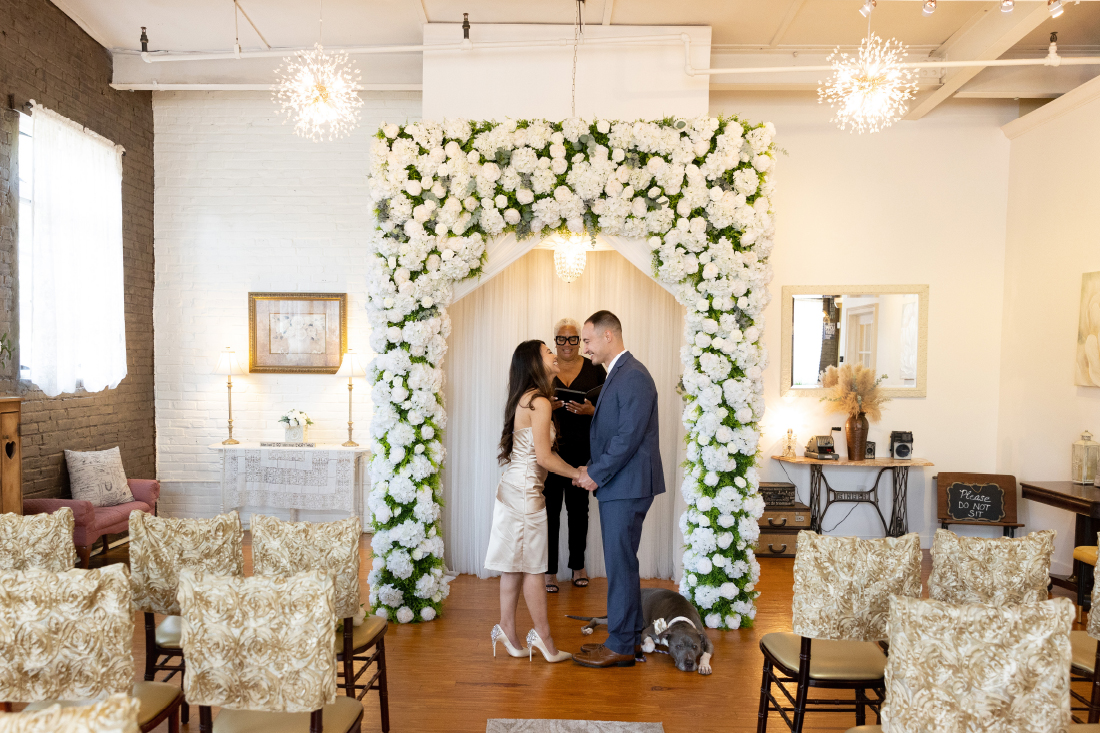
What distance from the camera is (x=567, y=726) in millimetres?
3242

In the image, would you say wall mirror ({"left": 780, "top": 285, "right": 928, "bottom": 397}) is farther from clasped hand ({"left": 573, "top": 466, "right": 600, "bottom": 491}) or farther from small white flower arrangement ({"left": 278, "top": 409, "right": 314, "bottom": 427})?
small white flower arrangement ({"left": 278, "top": 409, "right": 314, "bottom": 427})

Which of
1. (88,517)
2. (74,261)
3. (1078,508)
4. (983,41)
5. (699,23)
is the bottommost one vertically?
(88,517)

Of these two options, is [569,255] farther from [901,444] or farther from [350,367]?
[901,444]

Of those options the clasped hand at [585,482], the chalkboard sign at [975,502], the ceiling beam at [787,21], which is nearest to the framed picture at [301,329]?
the clasped hand at [585,482]

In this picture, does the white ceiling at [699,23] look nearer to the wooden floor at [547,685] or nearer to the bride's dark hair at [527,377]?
the bride's dark hair at [527,377]

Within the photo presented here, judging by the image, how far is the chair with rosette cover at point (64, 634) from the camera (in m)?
2.18

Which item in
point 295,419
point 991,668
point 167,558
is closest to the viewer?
point 991,668

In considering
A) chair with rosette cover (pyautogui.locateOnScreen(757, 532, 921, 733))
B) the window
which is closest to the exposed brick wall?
the window

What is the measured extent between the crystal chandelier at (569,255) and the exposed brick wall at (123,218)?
13.3 ft

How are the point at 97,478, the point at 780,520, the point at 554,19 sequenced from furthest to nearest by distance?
the point at 780,520 → the point at 97,478 → the point at 554,19

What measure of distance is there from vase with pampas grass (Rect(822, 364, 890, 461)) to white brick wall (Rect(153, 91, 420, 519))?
443 cm

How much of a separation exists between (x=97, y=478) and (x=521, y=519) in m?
4.03

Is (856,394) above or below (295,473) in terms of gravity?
above

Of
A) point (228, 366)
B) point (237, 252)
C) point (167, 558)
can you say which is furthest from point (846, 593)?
point (237, 252)
